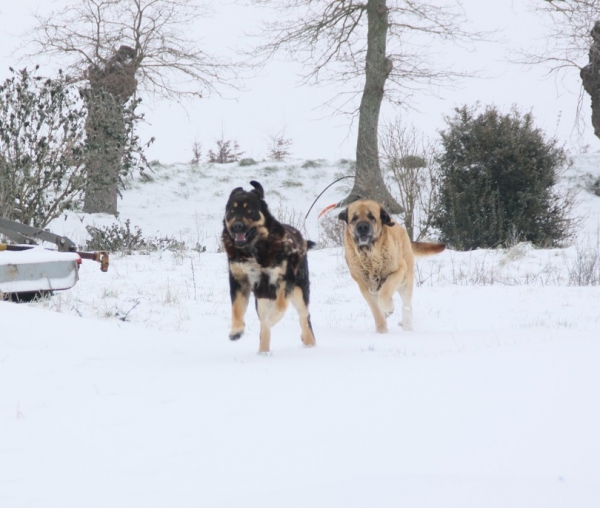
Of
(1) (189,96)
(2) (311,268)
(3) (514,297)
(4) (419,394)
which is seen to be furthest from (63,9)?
(4) (419,394)

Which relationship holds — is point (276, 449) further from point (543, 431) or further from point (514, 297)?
point (514, 297)

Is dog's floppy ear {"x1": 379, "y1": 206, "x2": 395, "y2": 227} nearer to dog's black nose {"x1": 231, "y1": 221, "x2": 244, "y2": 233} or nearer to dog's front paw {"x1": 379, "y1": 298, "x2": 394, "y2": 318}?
dog's front paw {"x1": 379, "y1": 298, "x2": 394, "y2": 318}

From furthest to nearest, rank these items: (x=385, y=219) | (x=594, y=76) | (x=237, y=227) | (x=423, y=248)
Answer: (x=594, y=76)
(x=423, y=248)
(x=385, y=219)
(x=237, y=227)

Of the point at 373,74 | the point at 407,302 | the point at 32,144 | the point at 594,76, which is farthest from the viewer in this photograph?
the point at 373,74

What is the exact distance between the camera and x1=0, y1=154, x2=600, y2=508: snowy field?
207 centimetres

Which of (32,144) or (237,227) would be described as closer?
(237,227)

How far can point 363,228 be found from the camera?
620 centimetres

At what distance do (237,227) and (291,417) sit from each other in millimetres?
2016

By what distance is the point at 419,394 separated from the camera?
303cm

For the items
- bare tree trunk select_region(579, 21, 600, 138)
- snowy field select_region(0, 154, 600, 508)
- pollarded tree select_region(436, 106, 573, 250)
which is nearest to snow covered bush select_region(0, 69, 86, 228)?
snowy field select_region(0, 154, 600, 508)

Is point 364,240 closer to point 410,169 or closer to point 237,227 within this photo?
point 237,227

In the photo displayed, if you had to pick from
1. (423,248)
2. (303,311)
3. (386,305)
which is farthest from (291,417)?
(423,248)

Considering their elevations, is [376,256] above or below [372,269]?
above

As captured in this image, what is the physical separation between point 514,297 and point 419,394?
18.9 feet
